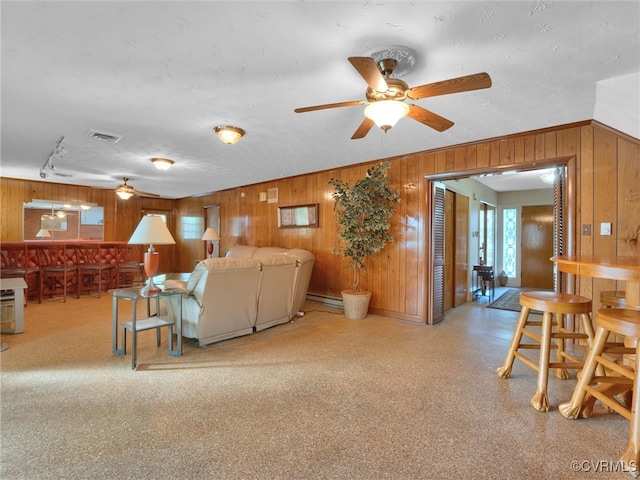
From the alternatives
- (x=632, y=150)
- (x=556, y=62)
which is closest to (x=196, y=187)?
(x=556, y=62)

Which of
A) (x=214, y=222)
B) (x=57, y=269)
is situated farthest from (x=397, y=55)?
(x=214, y=222)

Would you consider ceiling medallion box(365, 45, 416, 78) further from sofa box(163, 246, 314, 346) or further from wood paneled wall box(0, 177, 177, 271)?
wood paneled wall box(0, 177, 177, 271)

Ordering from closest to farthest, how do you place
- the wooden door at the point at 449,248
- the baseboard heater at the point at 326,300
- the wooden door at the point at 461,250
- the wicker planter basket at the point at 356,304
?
the wicker planter basket at the point at 356,304
the wooden door at the point at 449,248
the baseboard heater at the point at 326,300
the wooden door at the point at 461,250

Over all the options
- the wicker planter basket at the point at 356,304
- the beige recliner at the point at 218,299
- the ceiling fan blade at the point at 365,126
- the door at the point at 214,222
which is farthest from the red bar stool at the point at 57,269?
the ceiling fan blade at the point at 365,126

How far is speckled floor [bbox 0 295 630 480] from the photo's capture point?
60.1 inches

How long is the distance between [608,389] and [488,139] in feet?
8.46

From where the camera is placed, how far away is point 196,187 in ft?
22.8

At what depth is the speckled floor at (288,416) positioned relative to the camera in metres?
1.53

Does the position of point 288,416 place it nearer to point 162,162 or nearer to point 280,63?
point 280,63

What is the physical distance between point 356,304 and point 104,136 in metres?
3.63

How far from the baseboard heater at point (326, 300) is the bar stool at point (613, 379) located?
10.6ft

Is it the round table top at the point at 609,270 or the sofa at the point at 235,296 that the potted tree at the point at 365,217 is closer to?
the sofa at the point at 235,296

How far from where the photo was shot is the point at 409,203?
421 centimetres

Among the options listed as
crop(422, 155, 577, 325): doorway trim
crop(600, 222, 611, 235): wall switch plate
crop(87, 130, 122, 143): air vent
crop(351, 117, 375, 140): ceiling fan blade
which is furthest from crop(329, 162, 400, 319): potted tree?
crop(87, 130, 122, 143): air vent
